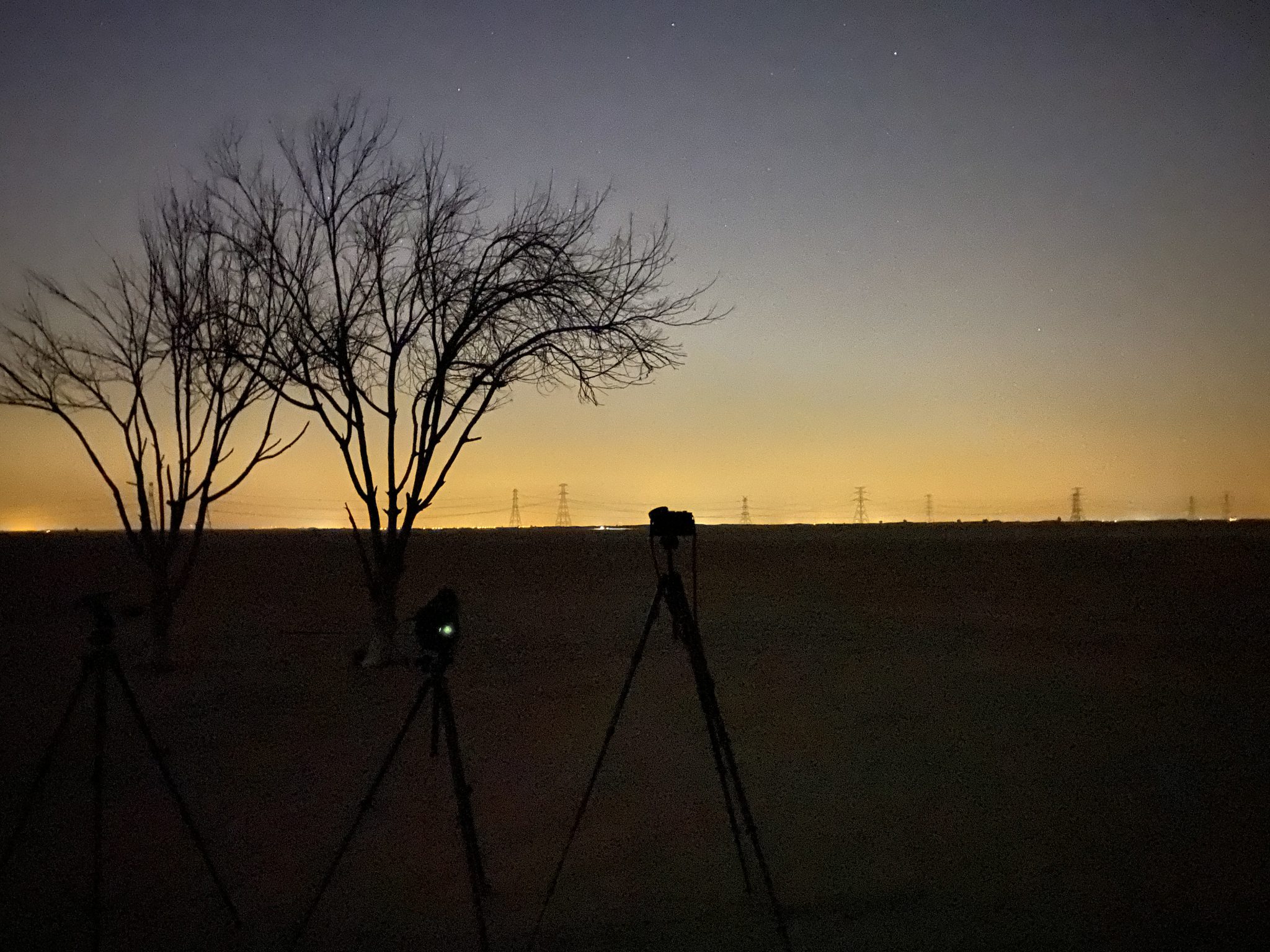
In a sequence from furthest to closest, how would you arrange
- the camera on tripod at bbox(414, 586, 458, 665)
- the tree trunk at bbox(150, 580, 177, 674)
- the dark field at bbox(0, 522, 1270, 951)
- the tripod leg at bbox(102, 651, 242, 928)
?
the tree trunk at bbox(150, 580, 177, 674) < the dark field at bbox(0, 522, 1270, 951) < the tripod leg at bbox(102, 651, 242, 928) < the camera on tripod at bbox(414, 586, 458, 665)

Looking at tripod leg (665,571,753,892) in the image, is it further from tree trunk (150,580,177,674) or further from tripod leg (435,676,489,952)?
tree trunk (150,580,177,674)

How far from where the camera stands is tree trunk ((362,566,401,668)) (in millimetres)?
13039

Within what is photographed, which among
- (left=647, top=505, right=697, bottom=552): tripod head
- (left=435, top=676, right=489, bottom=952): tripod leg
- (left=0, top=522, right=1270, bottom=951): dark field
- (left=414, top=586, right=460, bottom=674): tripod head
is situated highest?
(left=647, top=505, right=697, bottom=552): tripod head

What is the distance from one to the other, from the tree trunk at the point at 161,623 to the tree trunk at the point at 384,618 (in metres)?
2.68

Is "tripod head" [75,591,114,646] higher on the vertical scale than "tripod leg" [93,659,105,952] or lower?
higher

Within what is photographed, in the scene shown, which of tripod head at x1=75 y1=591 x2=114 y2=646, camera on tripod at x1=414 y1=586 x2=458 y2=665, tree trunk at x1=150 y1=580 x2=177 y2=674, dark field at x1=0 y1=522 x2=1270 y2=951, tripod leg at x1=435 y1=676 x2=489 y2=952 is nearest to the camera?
tripod leg at x1=435 y1=676 x2=489 y2=952

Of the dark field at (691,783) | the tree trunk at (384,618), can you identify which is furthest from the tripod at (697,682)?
the tree trunk at (384,618)

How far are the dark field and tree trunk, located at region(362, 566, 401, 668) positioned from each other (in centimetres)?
66

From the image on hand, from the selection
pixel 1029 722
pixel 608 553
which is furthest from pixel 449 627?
pixel 608 553

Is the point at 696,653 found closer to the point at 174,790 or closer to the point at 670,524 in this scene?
the point at 670,524

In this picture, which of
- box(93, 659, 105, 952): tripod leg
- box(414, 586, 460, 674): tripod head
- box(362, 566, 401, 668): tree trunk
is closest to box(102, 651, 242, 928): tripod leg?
box(93, 659, 105, 952): tripod leg

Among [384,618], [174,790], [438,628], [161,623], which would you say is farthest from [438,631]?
[161,623]

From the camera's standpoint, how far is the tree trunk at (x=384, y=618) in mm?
13039

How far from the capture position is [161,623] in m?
13.0
